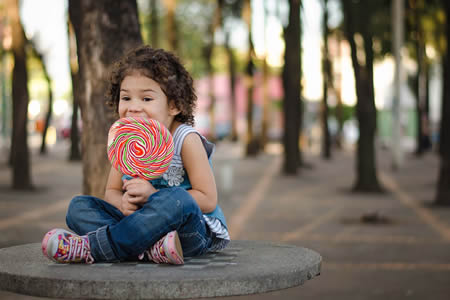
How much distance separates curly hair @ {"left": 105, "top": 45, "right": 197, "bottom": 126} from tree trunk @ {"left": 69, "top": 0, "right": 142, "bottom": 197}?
2.56m

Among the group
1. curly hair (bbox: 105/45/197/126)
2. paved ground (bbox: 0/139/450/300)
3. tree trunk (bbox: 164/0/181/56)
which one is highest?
tree trunk (bbox: 164/0/181/56)

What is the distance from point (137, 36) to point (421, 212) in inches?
360

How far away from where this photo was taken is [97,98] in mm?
6715

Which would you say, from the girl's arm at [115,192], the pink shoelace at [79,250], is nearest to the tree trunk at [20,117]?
the girl's arm at [115,192]

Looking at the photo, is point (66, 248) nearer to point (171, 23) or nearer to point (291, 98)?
point (291, 98)

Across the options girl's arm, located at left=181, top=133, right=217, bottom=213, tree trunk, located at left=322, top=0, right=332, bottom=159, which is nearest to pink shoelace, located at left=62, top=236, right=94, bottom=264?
girl's arm, located at left=181, top=133, right=217, bottom=213

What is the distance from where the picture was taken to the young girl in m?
3.53

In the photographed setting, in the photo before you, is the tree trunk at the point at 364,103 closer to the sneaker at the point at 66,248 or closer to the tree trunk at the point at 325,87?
the tree trunk at the point at 325,87

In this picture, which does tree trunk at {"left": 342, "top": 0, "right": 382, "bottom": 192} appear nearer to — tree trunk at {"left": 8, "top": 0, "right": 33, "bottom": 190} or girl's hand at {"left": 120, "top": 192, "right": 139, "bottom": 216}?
tree trunk at {"left": 8, "top": 0, "right": 33, "bottom": 190}

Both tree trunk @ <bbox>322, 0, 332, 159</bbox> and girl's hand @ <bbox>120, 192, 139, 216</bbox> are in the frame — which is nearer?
girl's hand @ <bbox>120, 192, 139, 216</bbox>

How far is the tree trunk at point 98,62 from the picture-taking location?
6.65 meters

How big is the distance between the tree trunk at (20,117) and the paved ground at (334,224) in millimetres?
426

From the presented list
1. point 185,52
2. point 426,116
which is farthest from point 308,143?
point 426,116

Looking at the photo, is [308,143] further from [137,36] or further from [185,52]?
[137,36]
